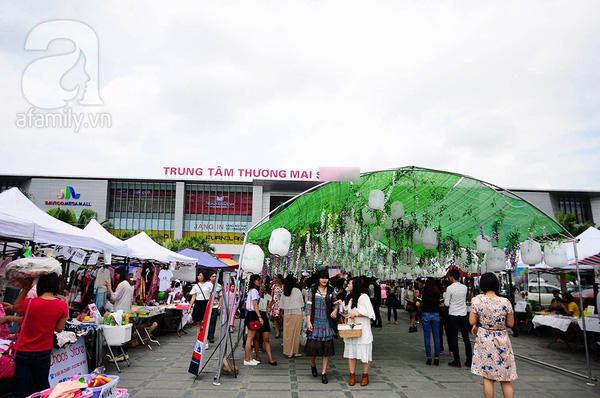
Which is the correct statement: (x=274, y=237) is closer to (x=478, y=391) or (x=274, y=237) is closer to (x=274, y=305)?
(x=274, y=305)

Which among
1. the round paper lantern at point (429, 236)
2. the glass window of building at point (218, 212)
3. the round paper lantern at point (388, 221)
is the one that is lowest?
the round paper lantern at point (429, 236)

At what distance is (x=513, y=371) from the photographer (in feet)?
12.5

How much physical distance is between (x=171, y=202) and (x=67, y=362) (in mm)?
47172

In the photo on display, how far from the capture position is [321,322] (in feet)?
18.4

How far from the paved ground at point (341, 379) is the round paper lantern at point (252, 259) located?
1.60 metres

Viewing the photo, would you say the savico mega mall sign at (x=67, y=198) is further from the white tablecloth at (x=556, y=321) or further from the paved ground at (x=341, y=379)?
the white tablecloth at (x=556, y=321)

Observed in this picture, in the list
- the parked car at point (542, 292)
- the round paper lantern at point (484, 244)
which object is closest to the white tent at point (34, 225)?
the round paper lantern at point (484, 244)

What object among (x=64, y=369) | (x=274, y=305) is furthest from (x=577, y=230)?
(x=64, y=369)

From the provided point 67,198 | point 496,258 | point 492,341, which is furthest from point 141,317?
point 67,198

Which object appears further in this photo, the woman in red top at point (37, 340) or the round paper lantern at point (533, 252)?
the round paper lantern at point (533, 252)

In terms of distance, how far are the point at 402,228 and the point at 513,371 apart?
6017 millimetres

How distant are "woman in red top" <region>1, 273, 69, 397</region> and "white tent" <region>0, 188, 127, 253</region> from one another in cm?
215

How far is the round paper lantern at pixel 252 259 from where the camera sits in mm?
6270

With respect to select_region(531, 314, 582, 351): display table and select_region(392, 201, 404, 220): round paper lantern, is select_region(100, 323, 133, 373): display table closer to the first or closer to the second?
select_region(392, 201, 404, 220): round paper lantern
